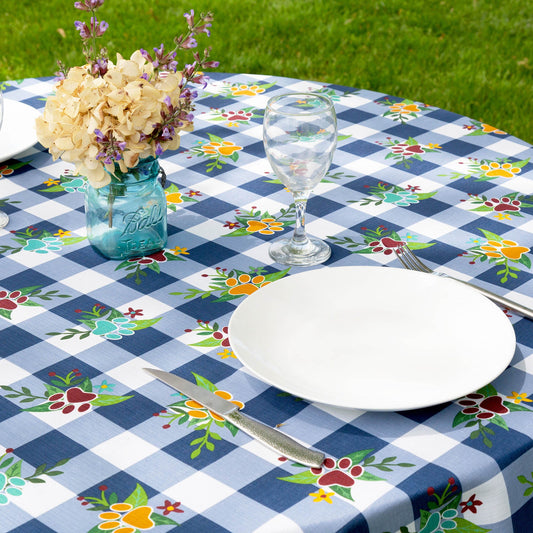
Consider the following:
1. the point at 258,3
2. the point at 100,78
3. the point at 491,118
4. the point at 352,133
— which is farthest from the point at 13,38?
the point at 100,78

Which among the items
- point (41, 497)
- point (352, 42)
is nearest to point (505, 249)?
point (41, 497)

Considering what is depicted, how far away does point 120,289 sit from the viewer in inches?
56.6

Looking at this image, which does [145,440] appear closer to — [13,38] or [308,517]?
[308,517]

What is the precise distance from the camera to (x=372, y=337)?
1.26m

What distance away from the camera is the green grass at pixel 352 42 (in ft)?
15.7

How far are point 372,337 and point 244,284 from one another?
0.29m

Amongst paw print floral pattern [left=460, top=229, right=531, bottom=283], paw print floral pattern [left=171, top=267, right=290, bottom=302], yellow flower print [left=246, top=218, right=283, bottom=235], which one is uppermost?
paw print floral pattern [left=460, top=229, right=531, bottom=283]

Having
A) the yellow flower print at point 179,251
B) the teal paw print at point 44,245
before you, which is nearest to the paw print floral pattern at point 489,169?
the yellow flower print at point 179,251

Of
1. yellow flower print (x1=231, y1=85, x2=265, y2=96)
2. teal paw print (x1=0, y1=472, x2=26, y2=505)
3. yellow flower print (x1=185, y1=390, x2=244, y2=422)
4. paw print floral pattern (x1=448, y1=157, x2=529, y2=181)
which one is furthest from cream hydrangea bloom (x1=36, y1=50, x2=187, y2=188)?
yellow flower print (x1=231, y1=85, x2=265, y2=96)

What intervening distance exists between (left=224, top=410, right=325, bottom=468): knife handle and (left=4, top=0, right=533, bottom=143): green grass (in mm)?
3665

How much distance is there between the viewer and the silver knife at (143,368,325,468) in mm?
1045

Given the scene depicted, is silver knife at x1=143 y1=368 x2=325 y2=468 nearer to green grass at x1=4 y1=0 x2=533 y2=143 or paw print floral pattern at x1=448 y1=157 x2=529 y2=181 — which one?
paw print floral pattern at x1=448 y1=157 x2=529 y2=181

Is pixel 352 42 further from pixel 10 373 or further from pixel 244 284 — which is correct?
pixel 10 373

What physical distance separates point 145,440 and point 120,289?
1.34ft
